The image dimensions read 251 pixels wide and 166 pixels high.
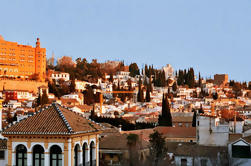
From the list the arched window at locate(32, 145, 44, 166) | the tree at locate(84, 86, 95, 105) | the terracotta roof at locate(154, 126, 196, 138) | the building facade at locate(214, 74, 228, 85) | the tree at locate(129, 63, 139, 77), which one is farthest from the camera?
the building facade at locate(214, 74, 228, 85)

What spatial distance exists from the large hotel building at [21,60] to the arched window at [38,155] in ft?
329

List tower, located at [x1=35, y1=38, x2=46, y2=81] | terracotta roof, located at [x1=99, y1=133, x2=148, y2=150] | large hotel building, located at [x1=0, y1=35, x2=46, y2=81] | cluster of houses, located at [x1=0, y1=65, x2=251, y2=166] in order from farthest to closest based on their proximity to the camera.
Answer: tower, located at [x1=35, y1=38, x2=46, y2=81] → large hotel building, located at [x1=0, y1=35, x2=46, y2=81] → terracotta roof, located at [x1=99, y1=133, x2=148, y2=150] → cluster of houses, located at [x1=0, y1=65, x2=251, y2=166]

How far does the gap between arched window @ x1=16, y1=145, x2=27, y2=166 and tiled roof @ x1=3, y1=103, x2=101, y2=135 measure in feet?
2.70

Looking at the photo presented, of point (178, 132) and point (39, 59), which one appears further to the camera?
point (39, 59)

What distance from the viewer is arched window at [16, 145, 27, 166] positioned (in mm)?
23406

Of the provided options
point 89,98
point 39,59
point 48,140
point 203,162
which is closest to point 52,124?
point 48,140

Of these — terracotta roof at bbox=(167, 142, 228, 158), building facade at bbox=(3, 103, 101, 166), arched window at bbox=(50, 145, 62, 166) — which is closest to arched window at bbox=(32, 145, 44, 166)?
building facade at bbox=(3, 103, 101, 166)

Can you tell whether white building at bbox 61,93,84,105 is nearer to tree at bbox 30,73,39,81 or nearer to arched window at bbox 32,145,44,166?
tree at bbox 30,73,39,81

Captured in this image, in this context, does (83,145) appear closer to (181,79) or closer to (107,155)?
(107,155)

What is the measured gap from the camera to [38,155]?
23172mm

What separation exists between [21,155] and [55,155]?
1.77 m

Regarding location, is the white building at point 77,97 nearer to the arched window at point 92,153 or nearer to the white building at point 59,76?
the white building at point 59,76

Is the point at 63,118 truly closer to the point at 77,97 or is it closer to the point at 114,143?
the point at 114,143

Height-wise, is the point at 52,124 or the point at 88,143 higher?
the point at 52,124
